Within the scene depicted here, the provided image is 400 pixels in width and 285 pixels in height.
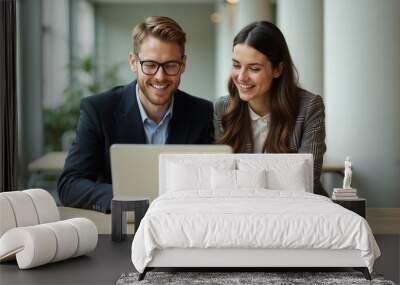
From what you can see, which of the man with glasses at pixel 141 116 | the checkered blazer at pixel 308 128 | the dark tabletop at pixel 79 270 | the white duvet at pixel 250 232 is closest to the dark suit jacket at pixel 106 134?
the man with glasses at pixel 141 116

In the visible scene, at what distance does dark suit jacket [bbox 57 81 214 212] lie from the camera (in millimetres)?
7547

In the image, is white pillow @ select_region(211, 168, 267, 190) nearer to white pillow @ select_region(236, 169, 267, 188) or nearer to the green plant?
white pillow @ select_region(236, 169, 267, 188)

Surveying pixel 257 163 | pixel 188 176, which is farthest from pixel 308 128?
pixel 188 176

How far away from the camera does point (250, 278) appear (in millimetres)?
5219

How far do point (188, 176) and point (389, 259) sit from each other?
5.72ft

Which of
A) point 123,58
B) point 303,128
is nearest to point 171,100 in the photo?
point 123,58

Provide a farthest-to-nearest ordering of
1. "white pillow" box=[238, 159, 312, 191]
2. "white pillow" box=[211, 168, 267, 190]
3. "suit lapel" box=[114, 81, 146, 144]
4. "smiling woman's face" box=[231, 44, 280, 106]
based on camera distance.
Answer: "suit lapel" box=[114, 81, 146, 144]
"smiling woman's face" box=[231, 44, 280, 106]
"white pillow" box=[238, 159, 312, 191]
"white pillow" box=[211, 168, 267, 190]

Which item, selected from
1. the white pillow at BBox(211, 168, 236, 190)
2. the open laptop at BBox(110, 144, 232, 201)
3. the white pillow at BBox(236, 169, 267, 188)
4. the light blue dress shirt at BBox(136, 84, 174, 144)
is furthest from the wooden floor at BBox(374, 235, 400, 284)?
the light blue dress shirt at BBox(136, 84, 174, 144)

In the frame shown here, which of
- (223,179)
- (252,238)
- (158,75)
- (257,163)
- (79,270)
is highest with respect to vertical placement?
(158,75)

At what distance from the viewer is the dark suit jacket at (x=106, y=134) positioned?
24.8 feet

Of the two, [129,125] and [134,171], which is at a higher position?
[129,125]

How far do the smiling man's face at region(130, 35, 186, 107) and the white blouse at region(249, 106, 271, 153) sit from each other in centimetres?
79

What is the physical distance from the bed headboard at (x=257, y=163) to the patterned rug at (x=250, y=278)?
55.9 inches

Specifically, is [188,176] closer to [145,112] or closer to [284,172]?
[284,172]
